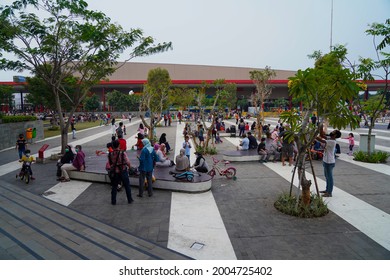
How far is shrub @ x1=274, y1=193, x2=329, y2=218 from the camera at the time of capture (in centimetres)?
596

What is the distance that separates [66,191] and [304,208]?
6.35m

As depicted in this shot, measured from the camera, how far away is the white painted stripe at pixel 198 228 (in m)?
4.57

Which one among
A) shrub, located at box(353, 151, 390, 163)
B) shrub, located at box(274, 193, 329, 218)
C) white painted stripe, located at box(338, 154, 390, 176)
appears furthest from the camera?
shrub, located at box(353, 151, 390, 163)

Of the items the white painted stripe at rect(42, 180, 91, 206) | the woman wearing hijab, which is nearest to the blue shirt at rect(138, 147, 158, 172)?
the woman wearing hijab

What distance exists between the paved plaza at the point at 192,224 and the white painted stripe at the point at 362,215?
2 centimetres

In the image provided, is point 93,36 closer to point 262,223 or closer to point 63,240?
point 63,240

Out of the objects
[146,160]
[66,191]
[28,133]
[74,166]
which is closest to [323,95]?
[146,160]

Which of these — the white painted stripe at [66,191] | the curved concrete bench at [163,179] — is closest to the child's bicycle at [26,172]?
the white painted stripe at [66,191]

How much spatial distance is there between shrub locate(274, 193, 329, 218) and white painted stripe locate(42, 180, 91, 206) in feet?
17.3

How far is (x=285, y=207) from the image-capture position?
20.3 ft

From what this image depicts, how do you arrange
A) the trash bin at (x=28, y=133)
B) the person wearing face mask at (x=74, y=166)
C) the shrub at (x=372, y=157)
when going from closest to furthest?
the person wearing face mask at (x=74, y=166)
the shrub at (x=372, y=157)
the trash bin at (x=28, y=133)

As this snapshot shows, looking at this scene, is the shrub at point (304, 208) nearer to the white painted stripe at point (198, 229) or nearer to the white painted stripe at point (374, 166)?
the white painted stripe at point (198, 229)

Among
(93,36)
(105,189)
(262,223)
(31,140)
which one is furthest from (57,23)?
(262,223)

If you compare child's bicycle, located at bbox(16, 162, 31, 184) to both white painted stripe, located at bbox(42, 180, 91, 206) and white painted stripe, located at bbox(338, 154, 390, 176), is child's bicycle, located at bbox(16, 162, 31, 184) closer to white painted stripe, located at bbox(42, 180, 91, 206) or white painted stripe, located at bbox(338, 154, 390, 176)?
white painted stripe, located at bbox(42, 180, 91, 206)
